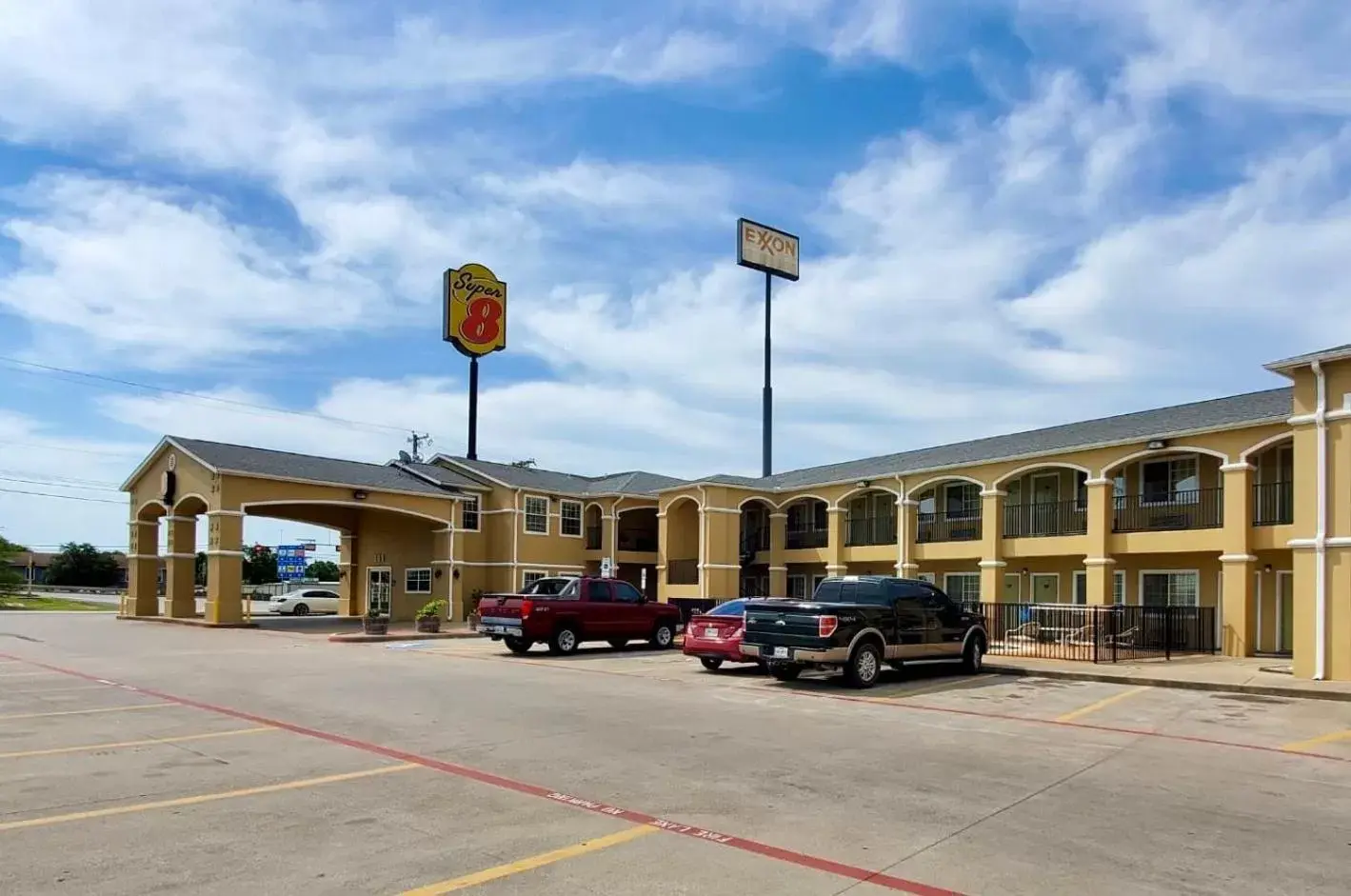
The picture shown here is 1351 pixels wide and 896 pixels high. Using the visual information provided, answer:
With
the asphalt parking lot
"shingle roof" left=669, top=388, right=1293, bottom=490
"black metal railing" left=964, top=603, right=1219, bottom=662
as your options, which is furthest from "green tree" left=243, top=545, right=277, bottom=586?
the asphalt parking lot

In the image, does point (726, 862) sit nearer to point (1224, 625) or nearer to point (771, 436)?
point (1224, 625)

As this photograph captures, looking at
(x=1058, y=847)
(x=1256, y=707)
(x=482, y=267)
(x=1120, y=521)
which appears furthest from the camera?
(x=482, y=267)

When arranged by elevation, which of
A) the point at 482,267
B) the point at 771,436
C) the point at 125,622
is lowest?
the point at 125,622

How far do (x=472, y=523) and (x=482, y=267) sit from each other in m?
17.9

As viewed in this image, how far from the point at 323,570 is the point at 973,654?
100.0 m

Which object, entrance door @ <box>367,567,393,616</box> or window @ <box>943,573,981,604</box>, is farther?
entrance door @ <box>367,567,393,616</box>

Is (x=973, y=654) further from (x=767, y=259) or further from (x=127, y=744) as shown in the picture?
(x=767, y=259)

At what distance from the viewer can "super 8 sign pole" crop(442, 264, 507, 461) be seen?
52.6m

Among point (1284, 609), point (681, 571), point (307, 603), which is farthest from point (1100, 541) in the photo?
point (307, 603)

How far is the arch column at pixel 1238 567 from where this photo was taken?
22875 millimetres

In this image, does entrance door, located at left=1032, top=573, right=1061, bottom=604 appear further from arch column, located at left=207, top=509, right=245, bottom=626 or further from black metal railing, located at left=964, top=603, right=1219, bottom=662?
arch column, located at left=207, top=509, right=245, bottom=626

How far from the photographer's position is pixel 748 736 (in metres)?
11.5

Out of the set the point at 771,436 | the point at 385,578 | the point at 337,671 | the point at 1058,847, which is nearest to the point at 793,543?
the point at 771,436

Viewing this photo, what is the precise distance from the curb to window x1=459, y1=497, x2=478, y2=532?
25596mm
